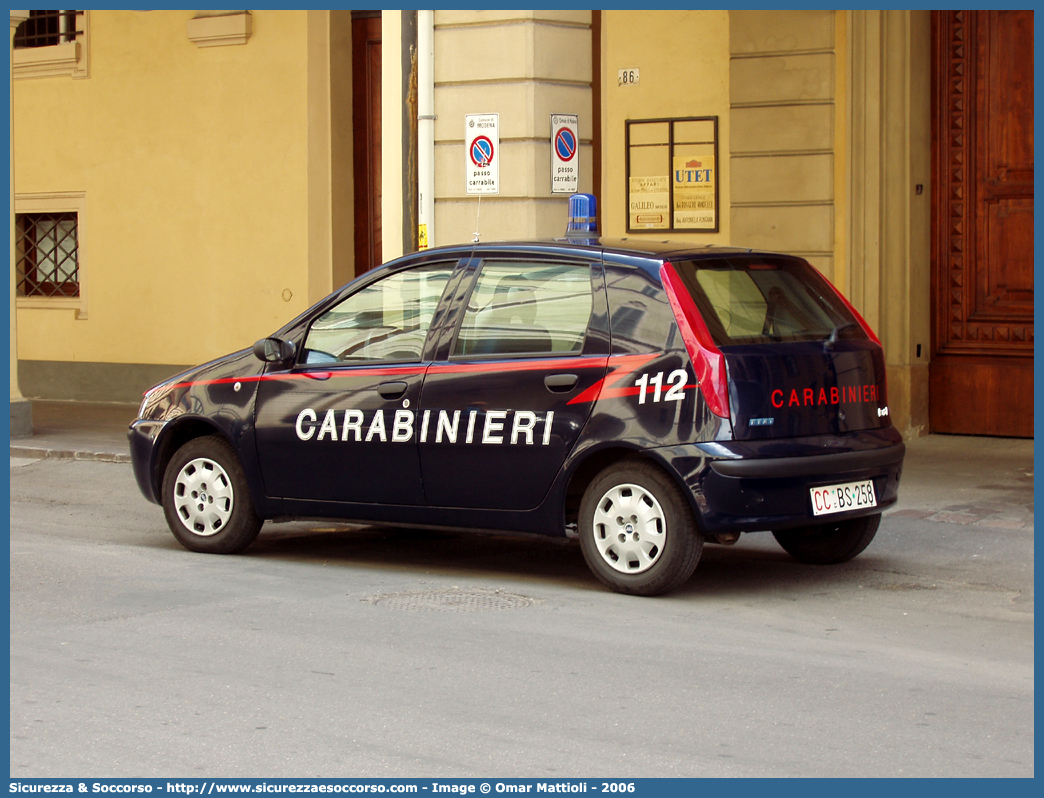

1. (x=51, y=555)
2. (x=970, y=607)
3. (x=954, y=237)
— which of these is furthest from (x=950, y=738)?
(x=954, y=237)

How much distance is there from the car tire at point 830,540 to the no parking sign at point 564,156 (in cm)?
552

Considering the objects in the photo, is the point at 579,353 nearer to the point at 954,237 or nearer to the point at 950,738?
the point at 950,738

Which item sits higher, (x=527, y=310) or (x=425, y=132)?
(x=425, y=132)

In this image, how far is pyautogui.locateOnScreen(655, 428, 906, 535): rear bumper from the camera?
6.61m

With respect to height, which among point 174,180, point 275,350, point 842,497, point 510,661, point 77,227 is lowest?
point 510,661

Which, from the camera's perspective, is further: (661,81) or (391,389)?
(661,81)

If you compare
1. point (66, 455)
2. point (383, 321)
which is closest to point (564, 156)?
point (66, 455)

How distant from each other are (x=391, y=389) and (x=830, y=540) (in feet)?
7.94

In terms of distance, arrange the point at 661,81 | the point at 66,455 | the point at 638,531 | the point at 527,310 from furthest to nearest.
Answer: the point at 661,81
the point at 66,455
the point at 527,310
the point at 638,531

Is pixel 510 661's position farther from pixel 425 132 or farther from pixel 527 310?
pixel 425 132

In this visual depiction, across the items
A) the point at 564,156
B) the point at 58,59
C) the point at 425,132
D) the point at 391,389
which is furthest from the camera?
the point at 58,59

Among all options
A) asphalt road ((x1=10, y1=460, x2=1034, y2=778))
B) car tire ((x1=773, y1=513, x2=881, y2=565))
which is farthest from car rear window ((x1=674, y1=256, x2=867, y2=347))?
asphalt road ((x1=10, y1=460, x2=1034, y2=778))

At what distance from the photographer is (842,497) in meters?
7.00
